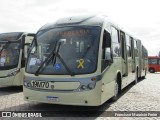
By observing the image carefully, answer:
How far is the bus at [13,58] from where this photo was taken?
12680 millimetres

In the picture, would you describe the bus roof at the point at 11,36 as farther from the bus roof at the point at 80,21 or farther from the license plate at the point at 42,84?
the license plate at the point at 42,84

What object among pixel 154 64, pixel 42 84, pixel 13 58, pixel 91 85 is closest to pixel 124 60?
pixel 91 85

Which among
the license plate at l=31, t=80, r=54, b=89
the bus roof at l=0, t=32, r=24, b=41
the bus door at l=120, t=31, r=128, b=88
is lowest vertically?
the license plate at l=31, t=80, r=54, b=89

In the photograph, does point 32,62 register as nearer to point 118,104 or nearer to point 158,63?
point 118,104

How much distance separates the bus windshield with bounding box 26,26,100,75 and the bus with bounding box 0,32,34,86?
434cm

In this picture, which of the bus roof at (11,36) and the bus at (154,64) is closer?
the bus roof at (11,36)

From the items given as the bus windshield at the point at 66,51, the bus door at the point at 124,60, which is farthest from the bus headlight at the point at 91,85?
the bus door at the point at 124,60

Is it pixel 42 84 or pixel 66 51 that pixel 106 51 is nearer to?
pixel 66 51

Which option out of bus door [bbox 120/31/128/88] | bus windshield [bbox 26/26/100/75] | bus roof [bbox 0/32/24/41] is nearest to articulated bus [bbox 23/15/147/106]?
bus windshield [bbox 26/26/100/75]

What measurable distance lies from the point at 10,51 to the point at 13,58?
0.39m

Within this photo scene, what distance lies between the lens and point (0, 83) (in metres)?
12.8

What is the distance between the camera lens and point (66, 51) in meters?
7.95

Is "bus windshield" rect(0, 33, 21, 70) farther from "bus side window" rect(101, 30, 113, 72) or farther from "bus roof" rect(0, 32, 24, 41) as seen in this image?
"bus side window" rect(101, 30, 113, 72)

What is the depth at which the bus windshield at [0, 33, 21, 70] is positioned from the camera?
1277 centimetres
